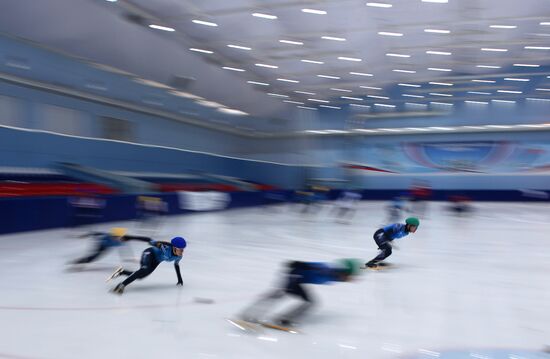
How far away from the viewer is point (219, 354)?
3.41 meters

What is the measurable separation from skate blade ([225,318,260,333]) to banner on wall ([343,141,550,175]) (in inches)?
925

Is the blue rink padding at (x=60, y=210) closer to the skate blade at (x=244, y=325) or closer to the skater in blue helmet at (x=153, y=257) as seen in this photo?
the skater in blue helmet at (x=153, y=257)

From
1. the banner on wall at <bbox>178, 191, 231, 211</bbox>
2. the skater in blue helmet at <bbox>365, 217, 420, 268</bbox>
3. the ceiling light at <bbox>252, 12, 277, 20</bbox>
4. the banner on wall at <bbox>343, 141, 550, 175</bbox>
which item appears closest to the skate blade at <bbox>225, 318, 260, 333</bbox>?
the skater in blue helmet at <bbox>365, 217, 420, 268</bbox>

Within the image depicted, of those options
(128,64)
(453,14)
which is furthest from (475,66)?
(128,64)

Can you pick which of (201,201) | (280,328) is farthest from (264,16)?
(280,328)

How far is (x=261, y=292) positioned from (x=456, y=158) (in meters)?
22.9

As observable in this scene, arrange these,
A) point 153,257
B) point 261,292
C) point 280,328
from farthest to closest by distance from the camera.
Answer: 1. point 261,292
2. point 153,257
3. point 280,328

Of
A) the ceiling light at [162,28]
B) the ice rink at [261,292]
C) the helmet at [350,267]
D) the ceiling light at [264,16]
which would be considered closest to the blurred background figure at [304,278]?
the helmet at [350,267]

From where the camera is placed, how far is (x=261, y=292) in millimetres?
5449

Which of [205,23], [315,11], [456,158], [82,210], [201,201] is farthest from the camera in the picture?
[456,158]

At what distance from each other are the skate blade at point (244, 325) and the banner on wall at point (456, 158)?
77.1 ft

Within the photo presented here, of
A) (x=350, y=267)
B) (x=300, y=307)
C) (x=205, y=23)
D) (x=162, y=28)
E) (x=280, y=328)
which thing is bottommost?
(x=280, y=328)

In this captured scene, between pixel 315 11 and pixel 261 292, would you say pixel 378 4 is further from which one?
pixel 261 292

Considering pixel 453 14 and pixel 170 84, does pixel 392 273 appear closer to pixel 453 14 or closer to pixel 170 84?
pixel 453 14
